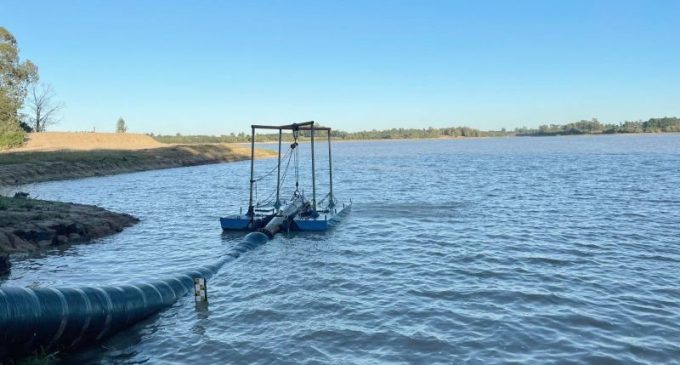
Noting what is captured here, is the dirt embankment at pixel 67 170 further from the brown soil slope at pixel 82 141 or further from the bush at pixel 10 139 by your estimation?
the bush at pixel 10 139

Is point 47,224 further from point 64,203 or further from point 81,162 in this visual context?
point 81,162

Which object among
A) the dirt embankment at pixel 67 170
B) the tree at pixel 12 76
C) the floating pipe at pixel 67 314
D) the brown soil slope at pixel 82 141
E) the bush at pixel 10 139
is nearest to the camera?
the floating pipe at pixel 67 314

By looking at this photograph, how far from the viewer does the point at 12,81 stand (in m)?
87.4

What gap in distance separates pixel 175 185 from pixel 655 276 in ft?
158

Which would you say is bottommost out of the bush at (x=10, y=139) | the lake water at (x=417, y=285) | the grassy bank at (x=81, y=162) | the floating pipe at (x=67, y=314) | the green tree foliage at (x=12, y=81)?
the lake water at (x=417, y=285)

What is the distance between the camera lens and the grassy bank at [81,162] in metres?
57.2

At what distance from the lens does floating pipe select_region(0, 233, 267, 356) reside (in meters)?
10.3

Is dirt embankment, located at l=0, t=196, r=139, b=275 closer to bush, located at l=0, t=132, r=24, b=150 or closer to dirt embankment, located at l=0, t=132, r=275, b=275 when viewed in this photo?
dirt embankment, located at l=0, t=132, r=275, b=275

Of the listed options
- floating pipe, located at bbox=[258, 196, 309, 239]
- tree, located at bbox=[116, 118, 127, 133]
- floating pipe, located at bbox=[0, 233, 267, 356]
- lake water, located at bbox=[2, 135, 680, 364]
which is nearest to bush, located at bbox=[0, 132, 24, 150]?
lake water, located at bbox=[2, 135, 680, 364]

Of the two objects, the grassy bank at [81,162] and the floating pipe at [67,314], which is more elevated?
the grassy bank at [81,162]

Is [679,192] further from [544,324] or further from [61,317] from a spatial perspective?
[61,317]

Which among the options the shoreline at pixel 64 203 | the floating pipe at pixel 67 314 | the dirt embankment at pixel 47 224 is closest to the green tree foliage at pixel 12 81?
the shoreline at pixel 64 203

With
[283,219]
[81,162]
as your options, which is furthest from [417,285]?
[81,162]

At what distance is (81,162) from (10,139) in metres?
11.2
